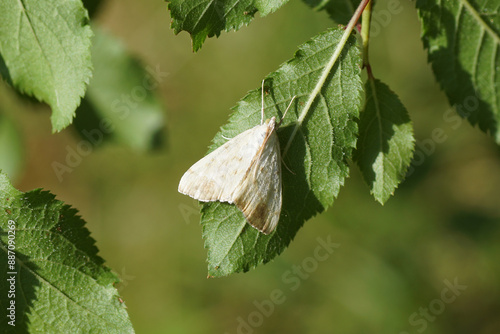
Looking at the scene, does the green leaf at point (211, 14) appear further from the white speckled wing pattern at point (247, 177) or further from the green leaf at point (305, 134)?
the white speckled wing pattern at point (247, 177)

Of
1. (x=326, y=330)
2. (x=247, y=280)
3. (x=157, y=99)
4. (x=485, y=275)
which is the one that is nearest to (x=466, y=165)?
(x=485, y=275)

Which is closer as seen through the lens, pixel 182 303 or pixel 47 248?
pixel 47 248

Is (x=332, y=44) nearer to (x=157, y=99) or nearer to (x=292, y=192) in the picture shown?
(x=292, y=192)

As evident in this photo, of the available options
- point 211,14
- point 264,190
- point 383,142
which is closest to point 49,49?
point 211,14

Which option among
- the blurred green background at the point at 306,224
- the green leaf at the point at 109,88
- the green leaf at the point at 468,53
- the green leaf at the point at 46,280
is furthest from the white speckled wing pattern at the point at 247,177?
the blurred green background at the point at 306,224

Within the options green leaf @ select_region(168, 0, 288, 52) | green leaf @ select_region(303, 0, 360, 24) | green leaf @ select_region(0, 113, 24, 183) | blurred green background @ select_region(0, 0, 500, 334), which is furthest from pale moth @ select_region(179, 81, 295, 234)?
blurred green background @ select_region(0, 0, 500, 334)

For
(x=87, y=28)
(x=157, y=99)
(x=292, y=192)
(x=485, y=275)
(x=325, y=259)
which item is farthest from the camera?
(x=325, y=259)

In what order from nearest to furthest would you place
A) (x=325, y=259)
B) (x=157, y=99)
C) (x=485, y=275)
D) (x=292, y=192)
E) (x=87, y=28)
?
(x=87, y=28) < (x=292, y=192) < (x=157, y=99) < (x=485, y=275) < (x=325, y=259)
